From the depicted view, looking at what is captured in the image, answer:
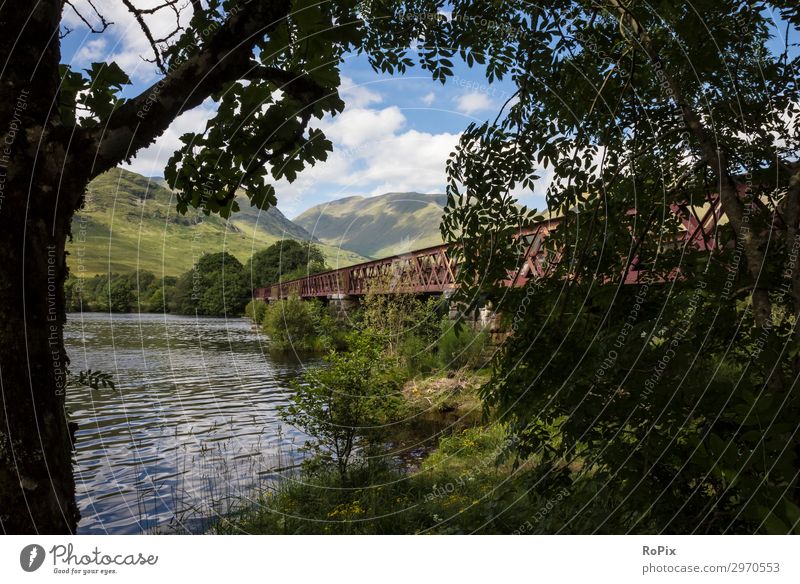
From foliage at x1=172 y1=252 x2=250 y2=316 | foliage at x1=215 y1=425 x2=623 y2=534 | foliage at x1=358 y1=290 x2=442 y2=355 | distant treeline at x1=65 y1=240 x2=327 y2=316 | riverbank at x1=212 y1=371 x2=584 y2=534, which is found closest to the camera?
foliage at x1=215 y1=425 x2=623 y2=534

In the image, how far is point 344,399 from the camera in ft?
28.8

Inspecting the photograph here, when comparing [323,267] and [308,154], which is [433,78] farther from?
[323,267]

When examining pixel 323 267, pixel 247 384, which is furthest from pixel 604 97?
pixel 323 267

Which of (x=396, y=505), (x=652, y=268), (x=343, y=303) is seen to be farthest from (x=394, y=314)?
(x=343, y=303)

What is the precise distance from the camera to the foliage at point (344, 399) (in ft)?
27.8

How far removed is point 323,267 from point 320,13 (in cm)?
2800

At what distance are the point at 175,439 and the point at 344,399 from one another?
4928 millimetres

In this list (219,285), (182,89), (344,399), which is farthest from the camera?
(219,285)

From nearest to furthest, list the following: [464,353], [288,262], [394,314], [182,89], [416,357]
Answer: [182,89] < [394,314] < [464,353] < [416,357] < [288,262]

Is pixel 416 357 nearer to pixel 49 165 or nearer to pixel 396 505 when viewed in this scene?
pixel 396 505

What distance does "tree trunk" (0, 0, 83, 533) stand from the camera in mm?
2281

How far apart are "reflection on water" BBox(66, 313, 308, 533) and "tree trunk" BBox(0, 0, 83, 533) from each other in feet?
15.2

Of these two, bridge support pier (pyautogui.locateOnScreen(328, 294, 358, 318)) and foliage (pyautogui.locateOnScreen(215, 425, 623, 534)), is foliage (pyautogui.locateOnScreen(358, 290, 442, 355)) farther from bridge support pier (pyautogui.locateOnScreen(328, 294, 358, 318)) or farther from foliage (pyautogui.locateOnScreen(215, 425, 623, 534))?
bridge support pier (pyautogui.locateOnScreen(328, 294, 358, 318))

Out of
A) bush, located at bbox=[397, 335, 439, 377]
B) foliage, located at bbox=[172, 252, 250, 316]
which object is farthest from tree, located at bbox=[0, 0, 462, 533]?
foliage, located at bbox=[172, 252, 250, 316]
